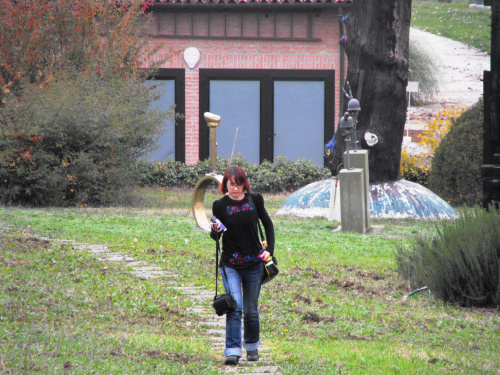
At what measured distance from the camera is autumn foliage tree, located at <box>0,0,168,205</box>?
1338cm

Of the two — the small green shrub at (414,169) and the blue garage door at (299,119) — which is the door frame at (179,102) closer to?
the blue garage door at (299,119)

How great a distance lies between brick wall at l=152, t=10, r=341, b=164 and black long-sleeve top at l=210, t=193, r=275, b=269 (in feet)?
49.3

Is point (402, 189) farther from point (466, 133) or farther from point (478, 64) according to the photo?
point (478, 64)

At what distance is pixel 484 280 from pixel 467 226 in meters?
0.57

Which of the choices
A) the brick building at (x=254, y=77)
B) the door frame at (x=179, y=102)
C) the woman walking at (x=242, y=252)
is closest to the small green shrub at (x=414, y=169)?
the brick building at (x=254, y=77)

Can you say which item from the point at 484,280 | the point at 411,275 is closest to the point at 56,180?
the point at 411,275

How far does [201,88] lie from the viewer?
20.2m

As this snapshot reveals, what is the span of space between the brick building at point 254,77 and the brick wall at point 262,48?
0.03 metres

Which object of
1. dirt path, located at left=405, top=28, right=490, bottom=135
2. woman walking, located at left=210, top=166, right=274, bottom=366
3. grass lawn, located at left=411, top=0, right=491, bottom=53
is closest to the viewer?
woman walking, located at left=210, top=166, right=274, bottom=366

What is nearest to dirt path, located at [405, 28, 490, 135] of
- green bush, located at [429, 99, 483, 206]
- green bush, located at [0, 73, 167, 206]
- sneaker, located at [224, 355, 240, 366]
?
green bush, located at [429, 99, 483, 206]

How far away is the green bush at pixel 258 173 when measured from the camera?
1878 centimetres

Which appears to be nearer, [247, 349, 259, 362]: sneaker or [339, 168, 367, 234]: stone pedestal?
[247, 349, 259, 362]: sneaker

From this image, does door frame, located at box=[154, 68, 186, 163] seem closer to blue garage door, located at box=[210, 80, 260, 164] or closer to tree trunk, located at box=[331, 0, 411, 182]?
blue garage door, located at box=[210, 80, 260, 164]

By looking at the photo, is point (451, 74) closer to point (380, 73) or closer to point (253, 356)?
point (380, 73)
